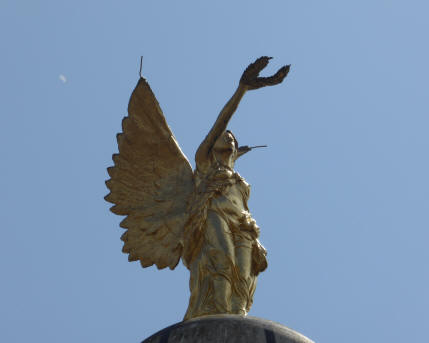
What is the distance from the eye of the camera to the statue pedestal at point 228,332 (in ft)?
25.5

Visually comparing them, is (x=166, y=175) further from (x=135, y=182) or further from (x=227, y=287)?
(x=227, y=287)

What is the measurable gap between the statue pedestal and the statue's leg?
1466 mm

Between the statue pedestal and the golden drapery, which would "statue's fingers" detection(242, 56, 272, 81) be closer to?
the golden drapery

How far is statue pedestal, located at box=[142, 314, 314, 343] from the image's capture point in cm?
776

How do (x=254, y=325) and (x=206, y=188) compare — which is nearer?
(x=254, y=325)

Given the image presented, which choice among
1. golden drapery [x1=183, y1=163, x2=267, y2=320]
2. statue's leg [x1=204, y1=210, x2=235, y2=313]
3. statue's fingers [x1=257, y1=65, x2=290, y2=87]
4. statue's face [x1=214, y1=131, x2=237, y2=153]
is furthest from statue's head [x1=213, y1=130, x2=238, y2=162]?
statue's leg [x1=204, y1=210, x2=235, y2=313]

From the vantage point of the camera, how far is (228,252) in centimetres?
996

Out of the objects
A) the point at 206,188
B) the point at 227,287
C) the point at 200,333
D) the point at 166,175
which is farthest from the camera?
the point at 166,175

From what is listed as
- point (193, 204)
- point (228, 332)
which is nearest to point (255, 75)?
point (193, 204)

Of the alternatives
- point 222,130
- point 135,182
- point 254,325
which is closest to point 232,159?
point 222,130

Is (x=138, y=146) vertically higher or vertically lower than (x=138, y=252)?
higher

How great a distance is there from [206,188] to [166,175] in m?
1.01

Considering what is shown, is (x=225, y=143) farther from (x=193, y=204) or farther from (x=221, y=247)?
(x=221, y=247)

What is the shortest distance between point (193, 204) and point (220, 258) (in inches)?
36.9
